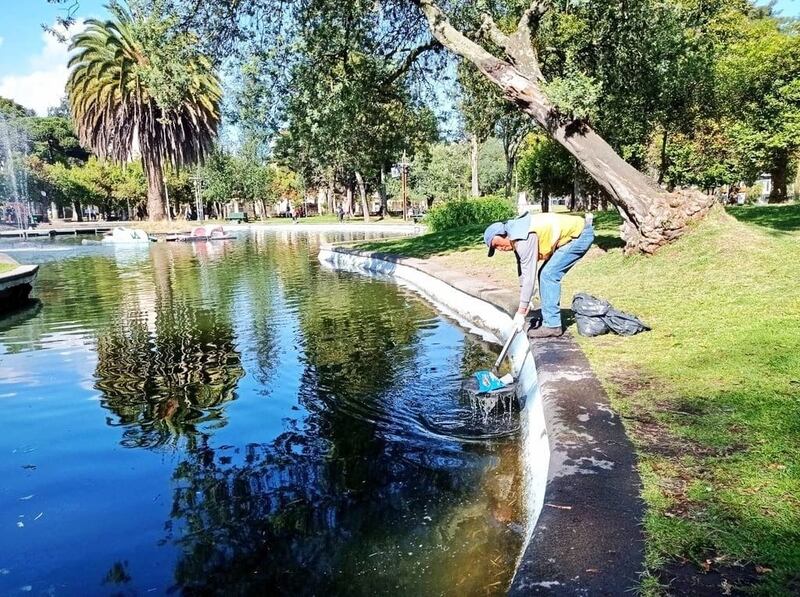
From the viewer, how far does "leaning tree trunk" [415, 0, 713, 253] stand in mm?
9859

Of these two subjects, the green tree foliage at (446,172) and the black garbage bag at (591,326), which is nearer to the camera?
the black garbage bag at (591,326)

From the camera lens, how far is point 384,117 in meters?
17.7

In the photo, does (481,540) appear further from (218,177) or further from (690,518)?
(218,177)

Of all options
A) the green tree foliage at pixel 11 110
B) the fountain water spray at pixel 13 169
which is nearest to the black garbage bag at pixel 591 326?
the fountain water spray at pixel 13 169

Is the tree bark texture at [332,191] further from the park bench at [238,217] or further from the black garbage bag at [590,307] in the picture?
the black garbage bag at [590,307]

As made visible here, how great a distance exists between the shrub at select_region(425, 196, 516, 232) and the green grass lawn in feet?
48.2

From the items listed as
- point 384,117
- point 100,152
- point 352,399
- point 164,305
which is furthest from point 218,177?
point 352,399

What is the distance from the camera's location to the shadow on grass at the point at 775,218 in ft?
38.9

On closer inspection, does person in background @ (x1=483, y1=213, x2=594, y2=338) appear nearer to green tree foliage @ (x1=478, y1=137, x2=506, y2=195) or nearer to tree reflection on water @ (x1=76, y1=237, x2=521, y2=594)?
tree reflection on water @ (x1=76, y1=237, x2=521, y2=594)

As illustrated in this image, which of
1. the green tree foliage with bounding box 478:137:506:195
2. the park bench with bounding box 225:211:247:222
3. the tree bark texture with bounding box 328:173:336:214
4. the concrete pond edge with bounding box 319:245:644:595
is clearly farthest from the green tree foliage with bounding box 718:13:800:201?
the park bench with bounding box 225:211:247:222

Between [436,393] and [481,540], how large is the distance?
263 cm

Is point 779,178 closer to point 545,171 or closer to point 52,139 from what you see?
point 545,171

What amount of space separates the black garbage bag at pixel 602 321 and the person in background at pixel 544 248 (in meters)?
0.26

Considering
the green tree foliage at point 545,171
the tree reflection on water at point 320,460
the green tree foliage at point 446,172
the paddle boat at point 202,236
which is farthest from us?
the green tree foliage at point 446,172
